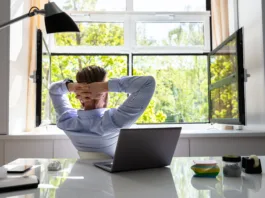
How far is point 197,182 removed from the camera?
920 millimetres

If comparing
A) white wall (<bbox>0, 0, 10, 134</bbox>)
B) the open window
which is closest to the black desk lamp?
white wall (<bbox>0, 0, 10, 134</bbox>)

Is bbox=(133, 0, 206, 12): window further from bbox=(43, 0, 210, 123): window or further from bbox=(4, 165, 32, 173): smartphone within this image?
bbox=(4, 165, 32, 173): smartphone

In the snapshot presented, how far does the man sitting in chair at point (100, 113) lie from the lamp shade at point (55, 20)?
399 millimetres

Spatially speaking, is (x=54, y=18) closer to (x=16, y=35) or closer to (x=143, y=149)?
(x=143, y=149)

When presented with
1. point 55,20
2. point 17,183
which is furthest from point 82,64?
point 17,183

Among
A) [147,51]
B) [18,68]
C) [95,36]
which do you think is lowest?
[18,68]

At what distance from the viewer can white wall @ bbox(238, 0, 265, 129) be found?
88.5 inches

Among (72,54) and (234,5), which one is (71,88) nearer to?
(72,54)

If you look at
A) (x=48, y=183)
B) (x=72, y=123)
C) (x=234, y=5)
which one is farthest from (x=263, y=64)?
(x=48, y=183)

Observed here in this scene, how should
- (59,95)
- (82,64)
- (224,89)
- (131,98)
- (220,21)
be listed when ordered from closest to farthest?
1. (131,98)
2. (59,95)
3. (224,89)
4. (220,21)
5. (82,64)

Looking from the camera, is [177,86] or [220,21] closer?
[220,21]

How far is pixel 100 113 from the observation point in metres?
1.44

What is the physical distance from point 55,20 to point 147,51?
6.65 feet

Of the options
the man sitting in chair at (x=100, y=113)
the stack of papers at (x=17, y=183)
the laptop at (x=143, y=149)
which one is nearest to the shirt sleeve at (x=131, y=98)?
the man sitting in chair at (x=100, y=113)
